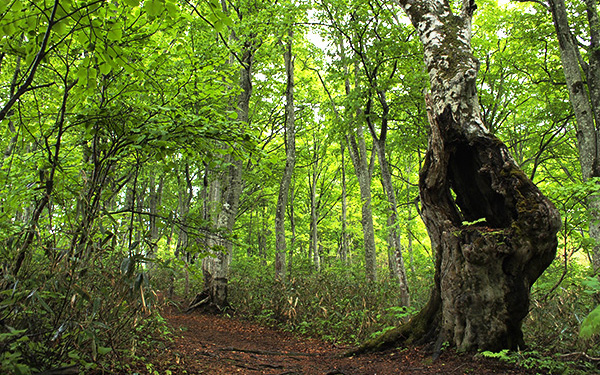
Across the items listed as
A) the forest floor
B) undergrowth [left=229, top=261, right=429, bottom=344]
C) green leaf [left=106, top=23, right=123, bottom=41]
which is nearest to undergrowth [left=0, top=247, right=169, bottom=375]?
the forest floor

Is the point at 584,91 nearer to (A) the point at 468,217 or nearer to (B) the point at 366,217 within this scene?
(A) the point at 468,217

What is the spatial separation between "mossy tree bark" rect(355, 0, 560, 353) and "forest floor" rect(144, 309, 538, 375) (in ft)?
0.88

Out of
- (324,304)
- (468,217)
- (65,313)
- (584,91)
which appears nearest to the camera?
(65,313)

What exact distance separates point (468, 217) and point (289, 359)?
3632 millimetres

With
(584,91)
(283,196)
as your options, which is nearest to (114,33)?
(283,196)

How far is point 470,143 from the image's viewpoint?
412 centimetres

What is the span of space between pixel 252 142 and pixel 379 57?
5369 millimetres

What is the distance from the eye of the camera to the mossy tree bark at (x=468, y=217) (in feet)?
11.8

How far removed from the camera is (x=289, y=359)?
17.6 feet

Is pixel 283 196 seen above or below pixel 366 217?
above

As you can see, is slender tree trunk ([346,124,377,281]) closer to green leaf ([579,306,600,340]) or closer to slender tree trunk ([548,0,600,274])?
slender tree trunk ([548,0,600,274])

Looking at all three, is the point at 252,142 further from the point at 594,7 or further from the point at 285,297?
the point at 594,7

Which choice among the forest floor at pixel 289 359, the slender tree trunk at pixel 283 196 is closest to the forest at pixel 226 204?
the forest floor at pixel 289 359

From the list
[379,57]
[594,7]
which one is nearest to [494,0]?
[594,7]
